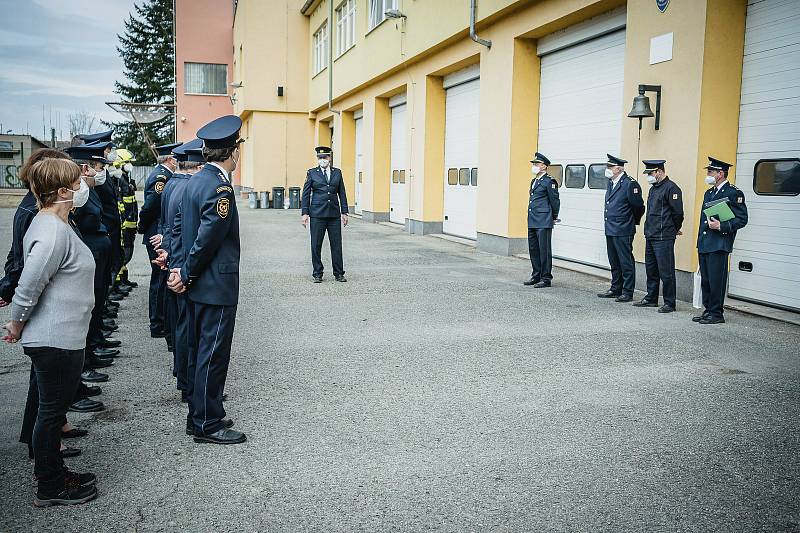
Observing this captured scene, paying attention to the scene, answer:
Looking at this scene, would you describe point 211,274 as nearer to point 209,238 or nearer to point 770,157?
point 209,238

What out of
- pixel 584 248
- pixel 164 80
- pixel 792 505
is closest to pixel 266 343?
pixel 792 505

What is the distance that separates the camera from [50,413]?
144 inches

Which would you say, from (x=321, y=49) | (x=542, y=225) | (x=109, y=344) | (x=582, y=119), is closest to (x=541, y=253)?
(x=542, y=225)

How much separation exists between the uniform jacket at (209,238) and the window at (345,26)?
2243cm

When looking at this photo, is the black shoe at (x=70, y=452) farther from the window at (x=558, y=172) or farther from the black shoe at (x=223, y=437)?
the window at (x=558, y=172)

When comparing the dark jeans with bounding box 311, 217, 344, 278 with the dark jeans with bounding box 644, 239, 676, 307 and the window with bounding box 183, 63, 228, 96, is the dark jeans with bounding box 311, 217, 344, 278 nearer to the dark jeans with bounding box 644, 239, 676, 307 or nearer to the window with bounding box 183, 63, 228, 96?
the dark jeans with bounding box 644, 239, 676, 307

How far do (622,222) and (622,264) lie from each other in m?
0.58

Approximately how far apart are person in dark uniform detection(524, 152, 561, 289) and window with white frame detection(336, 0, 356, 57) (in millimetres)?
16335

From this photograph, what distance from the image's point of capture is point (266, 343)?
7.29 metres

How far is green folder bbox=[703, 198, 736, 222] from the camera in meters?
8.13

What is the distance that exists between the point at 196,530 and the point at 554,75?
12.3 m

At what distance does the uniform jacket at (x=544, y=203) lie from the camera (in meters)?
11.1

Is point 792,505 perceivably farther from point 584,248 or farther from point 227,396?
point 584,248

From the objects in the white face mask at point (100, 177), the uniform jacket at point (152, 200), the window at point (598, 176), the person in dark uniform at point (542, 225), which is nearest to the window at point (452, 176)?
the window at point (598, 176)
